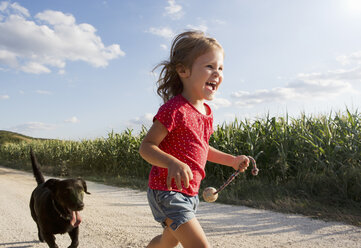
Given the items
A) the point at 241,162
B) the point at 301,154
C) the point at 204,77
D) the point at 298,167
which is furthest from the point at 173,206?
the point at 301,154

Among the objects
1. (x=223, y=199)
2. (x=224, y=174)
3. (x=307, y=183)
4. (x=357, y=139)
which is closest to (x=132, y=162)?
(x=224, y=174)

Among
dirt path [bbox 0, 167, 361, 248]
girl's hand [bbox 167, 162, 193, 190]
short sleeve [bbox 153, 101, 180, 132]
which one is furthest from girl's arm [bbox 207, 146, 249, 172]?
dirt path [bbox 0, 167, 361, 248]

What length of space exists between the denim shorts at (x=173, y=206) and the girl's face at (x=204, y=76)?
0.69 metres

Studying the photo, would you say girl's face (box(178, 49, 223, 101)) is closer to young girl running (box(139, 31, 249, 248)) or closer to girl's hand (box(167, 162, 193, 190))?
young girl running (box(139, 31, 249, 248))

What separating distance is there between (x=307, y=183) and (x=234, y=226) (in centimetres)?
273

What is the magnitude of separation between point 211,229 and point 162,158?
9.22 feet

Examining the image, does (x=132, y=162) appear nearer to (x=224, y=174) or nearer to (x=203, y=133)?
(x=224, y=174)

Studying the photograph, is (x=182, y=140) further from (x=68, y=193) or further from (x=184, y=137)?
(x=68, y=193)

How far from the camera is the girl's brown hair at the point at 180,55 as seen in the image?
7.22 feet

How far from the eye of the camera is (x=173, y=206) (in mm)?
1853

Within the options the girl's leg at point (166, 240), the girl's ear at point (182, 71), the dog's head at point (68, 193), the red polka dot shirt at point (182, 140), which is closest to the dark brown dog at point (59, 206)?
the dog's head at point (68, 193)

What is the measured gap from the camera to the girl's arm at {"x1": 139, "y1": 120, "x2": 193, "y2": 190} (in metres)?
1.61

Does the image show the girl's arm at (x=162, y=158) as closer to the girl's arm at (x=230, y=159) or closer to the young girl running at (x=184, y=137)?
the young girl running at (x=184, y=137)

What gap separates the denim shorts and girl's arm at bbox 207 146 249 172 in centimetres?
54
